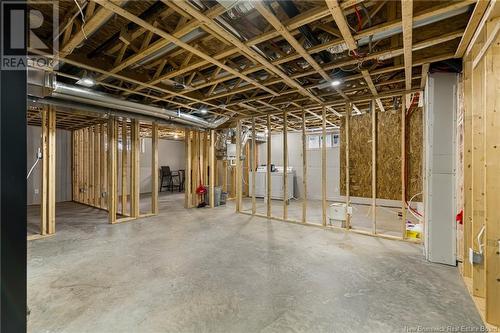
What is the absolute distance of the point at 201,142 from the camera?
6.54 metres

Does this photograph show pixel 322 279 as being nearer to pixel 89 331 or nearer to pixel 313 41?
pixel 89 331

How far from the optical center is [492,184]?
69.8 inches

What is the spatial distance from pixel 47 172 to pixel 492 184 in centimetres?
585

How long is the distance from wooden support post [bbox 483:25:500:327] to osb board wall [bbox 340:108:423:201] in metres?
2.82

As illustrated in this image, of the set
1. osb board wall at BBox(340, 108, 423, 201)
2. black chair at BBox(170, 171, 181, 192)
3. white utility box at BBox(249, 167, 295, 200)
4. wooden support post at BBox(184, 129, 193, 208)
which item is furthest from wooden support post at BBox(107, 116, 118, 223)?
black chair at BBox(170, 171, 181, 192)

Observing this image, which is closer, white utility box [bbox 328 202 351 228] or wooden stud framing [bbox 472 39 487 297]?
wooden stud framing [bbox 472 39 487 297]

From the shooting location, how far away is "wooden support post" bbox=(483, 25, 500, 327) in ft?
5.75

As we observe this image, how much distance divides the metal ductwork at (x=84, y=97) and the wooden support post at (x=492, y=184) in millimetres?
3891

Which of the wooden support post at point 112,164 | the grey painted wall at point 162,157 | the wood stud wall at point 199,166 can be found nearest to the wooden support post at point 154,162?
the wooden support post at point 112,164

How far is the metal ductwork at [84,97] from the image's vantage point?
7.00ft

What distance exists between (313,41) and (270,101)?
2183 mm

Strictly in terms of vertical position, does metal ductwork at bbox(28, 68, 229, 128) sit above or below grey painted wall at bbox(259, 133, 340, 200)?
above

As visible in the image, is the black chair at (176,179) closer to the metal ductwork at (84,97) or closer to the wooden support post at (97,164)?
the wooden support post at (97,164)

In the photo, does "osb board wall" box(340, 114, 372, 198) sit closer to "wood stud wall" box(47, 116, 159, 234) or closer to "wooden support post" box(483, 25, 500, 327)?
"wooden support post" box(483, 25, 500, 327)
